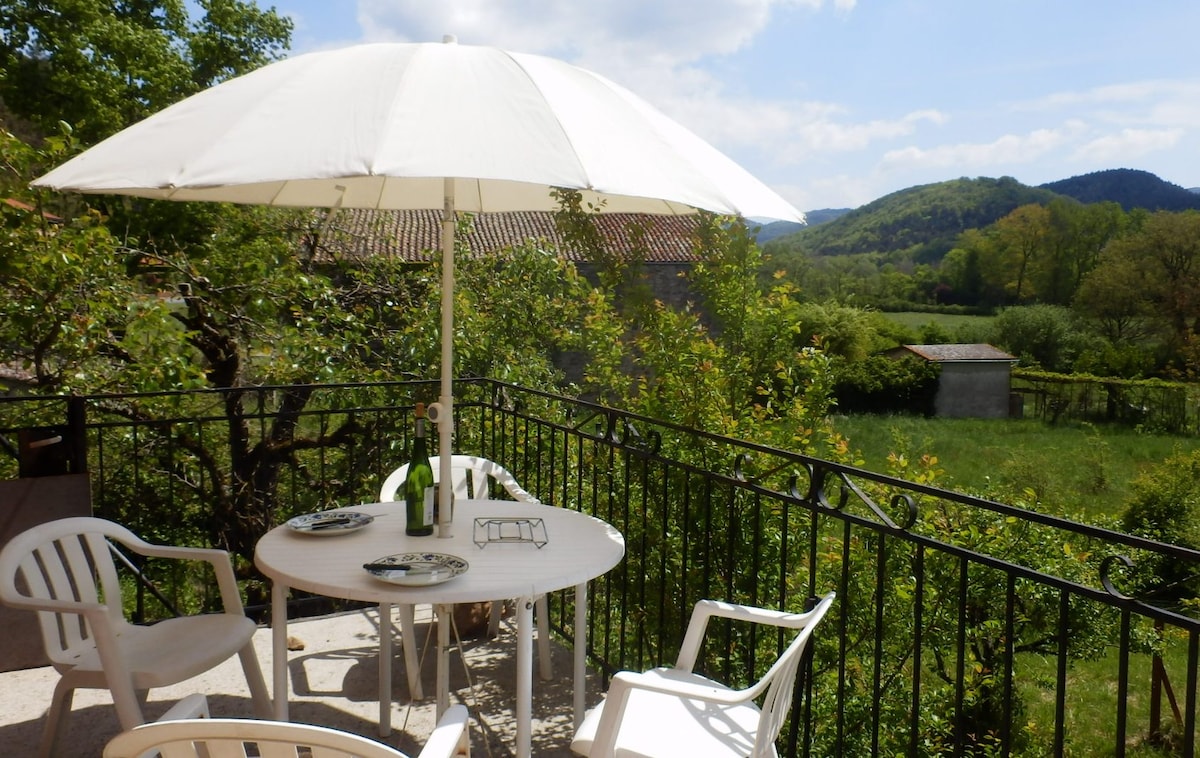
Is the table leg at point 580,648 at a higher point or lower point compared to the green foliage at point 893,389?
higher

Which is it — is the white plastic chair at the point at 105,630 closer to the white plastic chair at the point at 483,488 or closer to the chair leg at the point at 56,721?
the chair leg at the point at 56,721

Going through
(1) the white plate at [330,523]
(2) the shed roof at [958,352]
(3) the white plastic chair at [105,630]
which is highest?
(1) the white plate at [330,523]

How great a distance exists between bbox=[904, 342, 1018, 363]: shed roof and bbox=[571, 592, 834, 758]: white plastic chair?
105 ft

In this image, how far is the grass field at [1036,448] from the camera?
2166 cm

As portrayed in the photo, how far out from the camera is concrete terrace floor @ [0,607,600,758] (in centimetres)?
282

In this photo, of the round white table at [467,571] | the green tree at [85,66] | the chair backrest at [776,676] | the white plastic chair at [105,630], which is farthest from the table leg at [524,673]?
the green tree at [85,66]

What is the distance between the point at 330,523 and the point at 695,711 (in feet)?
3.90

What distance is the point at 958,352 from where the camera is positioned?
110ft

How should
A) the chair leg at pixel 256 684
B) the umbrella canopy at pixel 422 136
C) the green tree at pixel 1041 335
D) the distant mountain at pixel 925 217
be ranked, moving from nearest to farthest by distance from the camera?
the umbrella canopy at pixel 422 136 < the chair leg at pixel 256 684 < the green tree at pixel 1041 335 < the distant mountain at pixel 925 217

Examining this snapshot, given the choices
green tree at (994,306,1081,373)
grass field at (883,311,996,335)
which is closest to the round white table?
grass field at (883,311,996,335)

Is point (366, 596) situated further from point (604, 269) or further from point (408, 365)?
point (408, 365)

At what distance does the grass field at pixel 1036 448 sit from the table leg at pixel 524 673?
1671cm

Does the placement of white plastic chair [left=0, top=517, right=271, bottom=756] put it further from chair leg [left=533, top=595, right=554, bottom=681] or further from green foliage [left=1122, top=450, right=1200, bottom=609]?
green foliage [left=1122, top=450, right=1200, bottom=609]

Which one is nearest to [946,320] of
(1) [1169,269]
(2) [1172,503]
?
(1) [1169,269]
